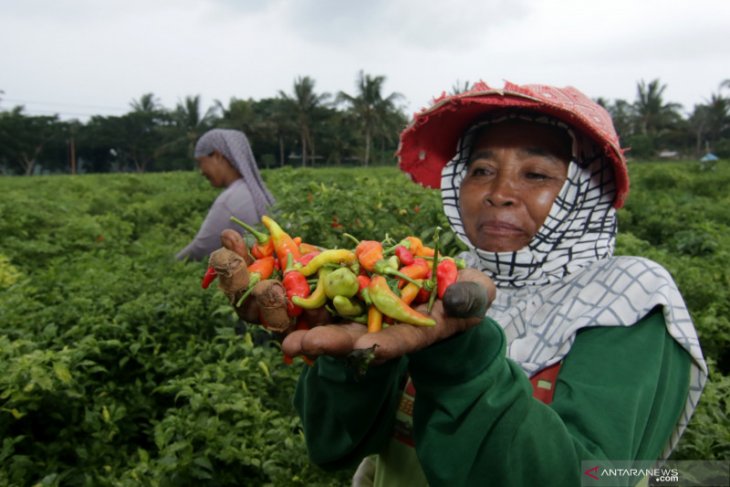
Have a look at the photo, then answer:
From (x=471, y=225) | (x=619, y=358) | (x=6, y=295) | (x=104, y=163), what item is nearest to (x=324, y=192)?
(x=6, y=295)

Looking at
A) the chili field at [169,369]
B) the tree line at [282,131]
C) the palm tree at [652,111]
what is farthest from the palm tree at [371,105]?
the chili field at [169,369]

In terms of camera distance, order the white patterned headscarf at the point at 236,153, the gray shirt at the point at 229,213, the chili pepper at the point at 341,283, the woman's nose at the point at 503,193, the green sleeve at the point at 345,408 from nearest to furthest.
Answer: the chili pepper at the point at 341,283
the green sleeve at the point at 345,408
the woman's nose at the point at 503,193
the gray shirt at the point at 229,213
the white patterned headscarf at the point at 236,153

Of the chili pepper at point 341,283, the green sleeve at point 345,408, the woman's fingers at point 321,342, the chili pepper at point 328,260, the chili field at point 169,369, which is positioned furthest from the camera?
the chili field at point 169,369

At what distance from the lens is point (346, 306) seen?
3.31ft

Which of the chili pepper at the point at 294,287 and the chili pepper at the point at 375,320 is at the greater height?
the chili pepper at the point at 294,287

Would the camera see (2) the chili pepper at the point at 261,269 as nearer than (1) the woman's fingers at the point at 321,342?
No

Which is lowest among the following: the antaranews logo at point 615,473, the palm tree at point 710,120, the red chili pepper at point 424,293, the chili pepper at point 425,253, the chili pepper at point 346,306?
the antaranews logo at point 615,473

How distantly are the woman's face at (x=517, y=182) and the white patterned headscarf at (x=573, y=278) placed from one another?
22mm

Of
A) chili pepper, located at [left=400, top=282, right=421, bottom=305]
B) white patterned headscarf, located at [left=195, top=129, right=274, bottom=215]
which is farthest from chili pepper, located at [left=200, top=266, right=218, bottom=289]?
white patterned headscarf, located at [left=195, top=129, right=274, bottom=215]

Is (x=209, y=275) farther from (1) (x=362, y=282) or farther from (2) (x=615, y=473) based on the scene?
(2) (x=615, y=473)

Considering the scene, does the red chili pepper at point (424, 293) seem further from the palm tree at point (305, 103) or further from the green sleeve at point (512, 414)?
the palm tree at point (305, 103)

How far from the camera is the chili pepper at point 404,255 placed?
1090 mm

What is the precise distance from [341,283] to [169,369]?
2.58 meters

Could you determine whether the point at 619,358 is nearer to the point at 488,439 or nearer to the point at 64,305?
the point at 488,439
